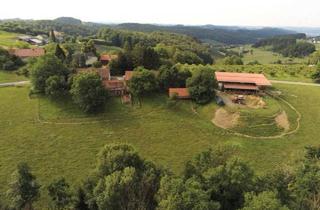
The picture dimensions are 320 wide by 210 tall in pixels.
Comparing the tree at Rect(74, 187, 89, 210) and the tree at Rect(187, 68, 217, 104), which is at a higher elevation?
the tree at Rect(187, 68, 217, 104)

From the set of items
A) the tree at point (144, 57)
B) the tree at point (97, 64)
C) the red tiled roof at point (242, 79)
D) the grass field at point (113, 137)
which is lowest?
the grass field at point (113, 137)

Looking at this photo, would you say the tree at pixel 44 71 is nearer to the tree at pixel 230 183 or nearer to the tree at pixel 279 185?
the tree at pixel 230 183

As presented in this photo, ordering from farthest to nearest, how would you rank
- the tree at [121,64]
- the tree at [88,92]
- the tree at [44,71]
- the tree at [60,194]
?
the tree at [121,64], the tree at [44,71], the tree at [88,92], the tree at [60,194]

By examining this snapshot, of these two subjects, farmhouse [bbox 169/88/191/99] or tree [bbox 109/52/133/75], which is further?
tree [bbox 109/52/133/75]

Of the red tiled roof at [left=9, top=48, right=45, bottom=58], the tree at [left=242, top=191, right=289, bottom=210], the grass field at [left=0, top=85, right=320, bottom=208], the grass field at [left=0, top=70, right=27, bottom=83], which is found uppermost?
the red tiled roof at [left=9, top=48, right=45, bottom=58]

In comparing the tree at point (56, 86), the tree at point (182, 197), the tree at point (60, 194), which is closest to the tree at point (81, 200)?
the tree at point (60, 194)

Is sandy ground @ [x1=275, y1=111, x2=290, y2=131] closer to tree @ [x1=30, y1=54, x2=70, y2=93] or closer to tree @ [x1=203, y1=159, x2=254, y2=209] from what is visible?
tree @ [x1=203, y1=159, x2=254, y2=209]

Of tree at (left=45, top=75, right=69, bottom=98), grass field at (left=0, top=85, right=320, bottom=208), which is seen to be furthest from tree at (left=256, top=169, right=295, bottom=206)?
tree at (left=45, top=75, right=69, bottom=98)

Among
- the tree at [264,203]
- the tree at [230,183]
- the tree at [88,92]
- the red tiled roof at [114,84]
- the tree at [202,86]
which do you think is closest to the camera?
the tree at [264,203]
